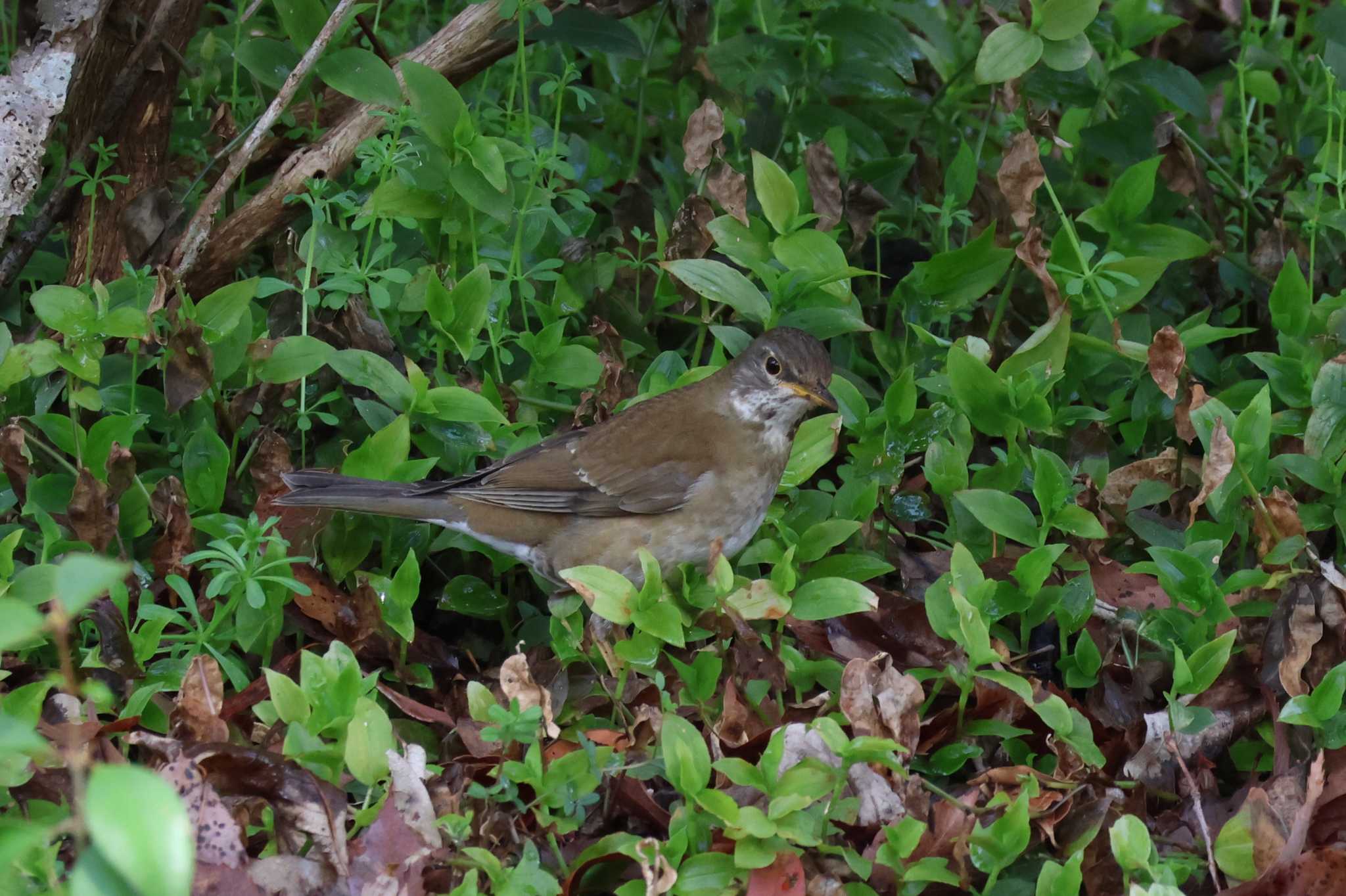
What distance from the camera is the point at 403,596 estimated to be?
13.3 feet

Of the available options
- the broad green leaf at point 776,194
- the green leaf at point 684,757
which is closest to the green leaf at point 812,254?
the broad green leaf at point 776,194

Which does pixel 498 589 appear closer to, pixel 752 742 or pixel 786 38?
pixel 752 742

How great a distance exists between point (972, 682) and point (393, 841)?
1466 millimetres

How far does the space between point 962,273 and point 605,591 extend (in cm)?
198

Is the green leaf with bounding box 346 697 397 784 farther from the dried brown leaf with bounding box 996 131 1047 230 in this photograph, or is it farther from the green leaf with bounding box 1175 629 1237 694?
the dried brown leaf with bounding box 996 131 1047 230

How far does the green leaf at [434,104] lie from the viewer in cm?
450

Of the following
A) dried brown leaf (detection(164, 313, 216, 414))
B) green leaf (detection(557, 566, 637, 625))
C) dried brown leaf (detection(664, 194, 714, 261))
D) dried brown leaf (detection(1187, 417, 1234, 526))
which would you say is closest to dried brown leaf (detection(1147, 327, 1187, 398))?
dried brown leaf (detection(1187, 417, 1234, 526))

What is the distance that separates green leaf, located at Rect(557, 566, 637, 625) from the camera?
3689 mm

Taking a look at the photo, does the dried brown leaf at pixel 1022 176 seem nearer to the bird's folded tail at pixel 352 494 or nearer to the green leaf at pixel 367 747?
the bird's folded tail at pixel 352 494

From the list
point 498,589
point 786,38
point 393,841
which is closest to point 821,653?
point 498,589

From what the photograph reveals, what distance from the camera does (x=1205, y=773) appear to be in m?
3.74

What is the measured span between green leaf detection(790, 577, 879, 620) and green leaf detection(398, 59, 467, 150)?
189cm

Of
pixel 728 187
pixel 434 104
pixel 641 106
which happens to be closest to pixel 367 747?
pixel 434 104

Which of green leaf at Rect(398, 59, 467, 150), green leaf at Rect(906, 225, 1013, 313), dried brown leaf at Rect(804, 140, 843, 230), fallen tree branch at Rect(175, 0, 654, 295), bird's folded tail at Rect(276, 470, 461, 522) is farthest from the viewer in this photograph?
dried brown leaf at Rect(804, 140, 843, 230)
